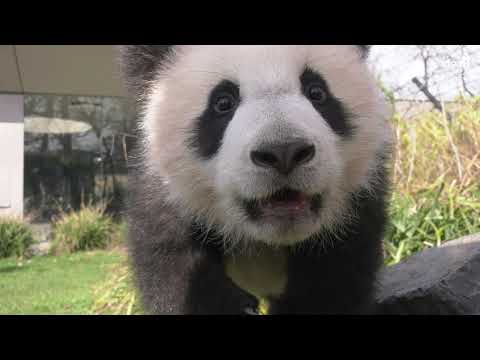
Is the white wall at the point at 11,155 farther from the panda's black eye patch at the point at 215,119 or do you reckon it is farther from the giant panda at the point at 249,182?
the panda's black eye patch at the point at 215,119

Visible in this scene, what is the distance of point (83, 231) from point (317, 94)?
12.3 ft

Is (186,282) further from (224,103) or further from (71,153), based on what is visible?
(71,153)

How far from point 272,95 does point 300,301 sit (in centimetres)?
56

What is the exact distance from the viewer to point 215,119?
1234mm

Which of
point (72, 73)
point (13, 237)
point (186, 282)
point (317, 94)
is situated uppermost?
point (72, 73)

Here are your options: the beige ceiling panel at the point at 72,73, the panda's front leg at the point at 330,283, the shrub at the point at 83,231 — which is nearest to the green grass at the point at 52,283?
the shrub at the point at 83,231

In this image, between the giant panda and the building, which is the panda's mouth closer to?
the giant panda

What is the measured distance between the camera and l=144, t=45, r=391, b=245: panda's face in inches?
39.9

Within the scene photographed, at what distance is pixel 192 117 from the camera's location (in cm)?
127

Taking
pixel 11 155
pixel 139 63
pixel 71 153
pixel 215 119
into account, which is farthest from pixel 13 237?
pixel 215 119

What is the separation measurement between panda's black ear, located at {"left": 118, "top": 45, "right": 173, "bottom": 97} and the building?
53.0 inches

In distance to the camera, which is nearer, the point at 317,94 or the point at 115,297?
the point at 317,94
